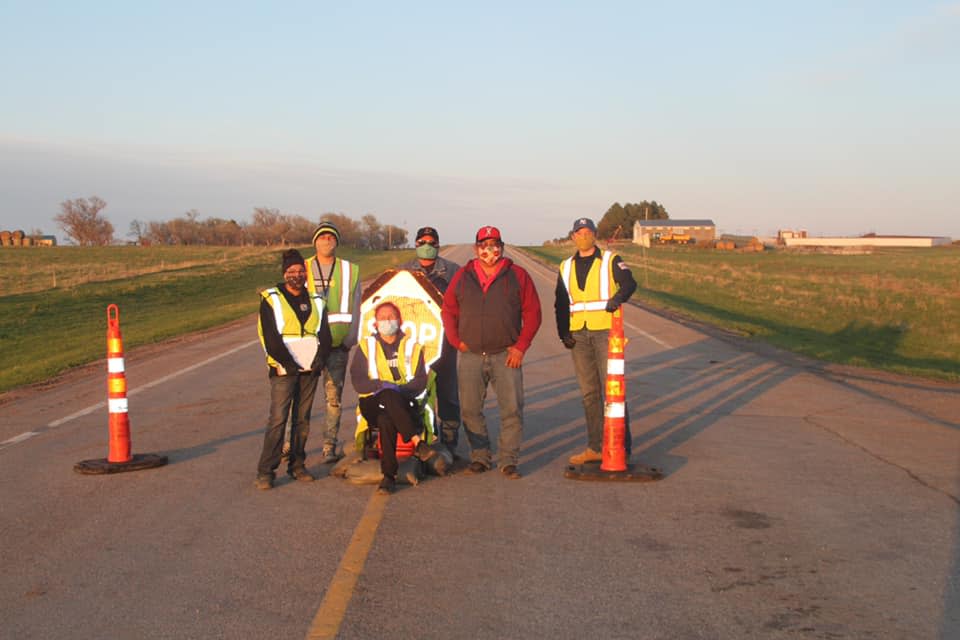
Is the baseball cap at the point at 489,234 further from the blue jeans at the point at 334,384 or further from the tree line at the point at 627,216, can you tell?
the tree line at the point at 627,216

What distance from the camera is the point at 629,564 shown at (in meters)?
5.70

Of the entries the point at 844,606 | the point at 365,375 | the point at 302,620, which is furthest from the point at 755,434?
the point at 302,620

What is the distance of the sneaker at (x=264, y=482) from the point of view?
24.7 feet

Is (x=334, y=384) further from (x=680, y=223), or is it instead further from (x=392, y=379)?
(x=680, y=223)

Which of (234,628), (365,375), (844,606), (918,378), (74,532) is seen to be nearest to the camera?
(234,628)

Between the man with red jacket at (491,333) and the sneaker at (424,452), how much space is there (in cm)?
42

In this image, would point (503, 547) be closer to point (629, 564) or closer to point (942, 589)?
point (629, 564)

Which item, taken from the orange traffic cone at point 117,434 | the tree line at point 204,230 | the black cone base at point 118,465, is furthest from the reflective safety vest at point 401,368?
the tree line at point 204,230

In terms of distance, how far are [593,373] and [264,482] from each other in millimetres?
3010

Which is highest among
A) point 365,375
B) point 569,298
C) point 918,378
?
point 569,298

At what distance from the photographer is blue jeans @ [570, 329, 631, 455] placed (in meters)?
8.47

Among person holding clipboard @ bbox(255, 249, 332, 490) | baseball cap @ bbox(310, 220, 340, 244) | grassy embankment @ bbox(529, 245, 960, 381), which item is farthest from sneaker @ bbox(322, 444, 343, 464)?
grassy embankment @ bbox(529, 245, 960, 381)

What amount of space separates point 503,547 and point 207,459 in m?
3.69

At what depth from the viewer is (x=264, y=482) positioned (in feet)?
24.7
